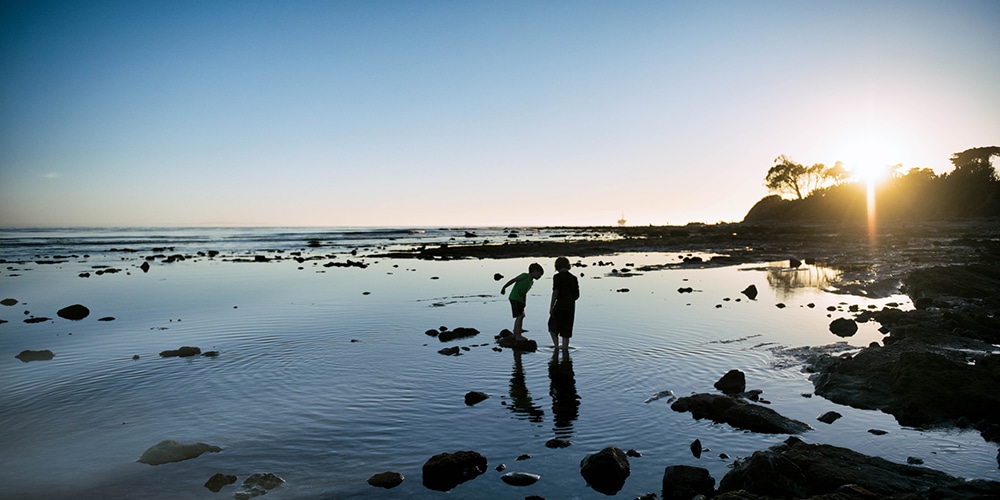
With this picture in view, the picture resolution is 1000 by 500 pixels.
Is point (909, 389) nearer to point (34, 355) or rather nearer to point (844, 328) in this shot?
point (844, 328)

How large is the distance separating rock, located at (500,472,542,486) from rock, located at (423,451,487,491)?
431mm

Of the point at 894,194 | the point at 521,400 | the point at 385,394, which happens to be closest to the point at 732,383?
the point at 521,400

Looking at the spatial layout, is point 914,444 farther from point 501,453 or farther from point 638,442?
point 501,453

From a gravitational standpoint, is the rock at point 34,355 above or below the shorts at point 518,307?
below

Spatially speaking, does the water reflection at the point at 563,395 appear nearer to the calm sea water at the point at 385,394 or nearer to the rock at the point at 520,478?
the calm sea water at the point at 385,394

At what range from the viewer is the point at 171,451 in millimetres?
7906

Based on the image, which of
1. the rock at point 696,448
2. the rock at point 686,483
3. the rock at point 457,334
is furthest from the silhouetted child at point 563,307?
the rock at point 686,483

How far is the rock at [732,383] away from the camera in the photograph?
10859 millimetres

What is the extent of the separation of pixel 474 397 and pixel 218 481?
459 cm

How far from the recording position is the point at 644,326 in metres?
17.9

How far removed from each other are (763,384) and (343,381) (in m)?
8.77

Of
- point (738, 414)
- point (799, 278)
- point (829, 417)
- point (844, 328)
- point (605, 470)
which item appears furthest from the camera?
point (799, 278)

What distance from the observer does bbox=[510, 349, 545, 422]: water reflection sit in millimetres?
9711

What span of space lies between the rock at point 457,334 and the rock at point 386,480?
9.08 m
